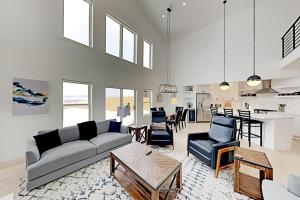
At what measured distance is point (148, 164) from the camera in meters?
2.19

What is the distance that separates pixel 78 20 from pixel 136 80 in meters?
3.31

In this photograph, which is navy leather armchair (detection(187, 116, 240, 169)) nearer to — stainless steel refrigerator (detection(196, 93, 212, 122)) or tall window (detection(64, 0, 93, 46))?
tall window (detection(64, 0, 93, 46))

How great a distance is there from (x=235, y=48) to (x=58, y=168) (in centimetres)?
787

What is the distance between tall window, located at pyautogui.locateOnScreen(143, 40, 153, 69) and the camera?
25.2 ft

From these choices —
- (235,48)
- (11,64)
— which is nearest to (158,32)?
(235,48)

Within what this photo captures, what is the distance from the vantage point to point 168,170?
2020 millimetres

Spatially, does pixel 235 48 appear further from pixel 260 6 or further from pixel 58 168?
pixel 58 168

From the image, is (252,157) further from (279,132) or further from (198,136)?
(279,132)

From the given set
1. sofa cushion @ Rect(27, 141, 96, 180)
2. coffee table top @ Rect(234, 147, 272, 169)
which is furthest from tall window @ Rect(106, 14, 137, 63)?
coffee table top @ Rect(234, 147, 272, 169)

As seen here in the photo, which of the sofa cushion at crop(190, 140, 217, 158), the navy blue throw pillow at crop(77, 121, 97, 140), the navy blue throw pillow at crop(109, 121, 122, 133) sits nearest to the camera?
the sofa cushion at crop(190, 140, 217, 158)

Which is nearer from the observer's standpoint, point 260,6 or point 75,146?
point 75,146

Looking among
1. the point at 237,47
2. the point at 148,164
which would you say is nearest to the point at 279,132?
the point at 237,47

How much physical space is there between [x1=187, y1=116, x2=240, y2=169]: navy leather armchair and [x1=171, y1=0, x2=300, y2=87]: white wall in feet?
13.5

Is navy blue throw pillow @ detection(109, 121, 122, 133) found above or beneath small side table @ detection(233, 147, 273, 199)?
above
